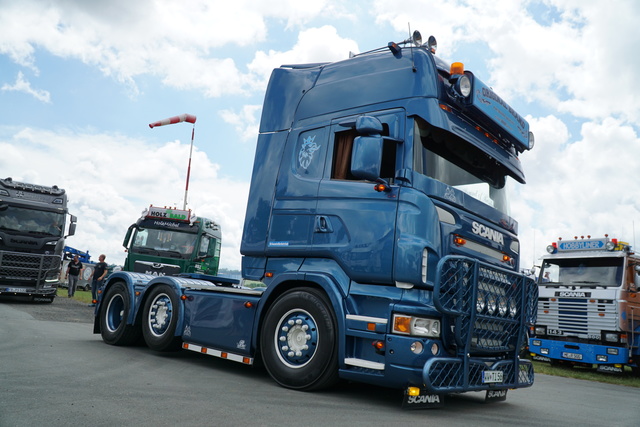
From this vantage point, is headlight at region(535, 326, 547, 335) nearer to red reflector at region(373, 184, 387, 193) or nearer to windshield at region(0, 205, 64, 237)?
red reflector at region(373, 184, 387, 193)

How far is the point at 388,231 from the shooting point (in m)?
5.52

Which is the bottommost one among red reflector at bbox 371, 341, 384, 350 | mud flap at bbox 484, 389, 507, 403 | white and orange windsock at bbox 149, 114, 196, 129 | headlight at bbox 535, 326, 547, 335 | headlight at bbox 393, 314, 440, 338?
mud flap at bbox 484, 389, 507, 403

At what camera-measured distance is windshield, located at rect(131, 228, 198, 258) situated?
1659 cm

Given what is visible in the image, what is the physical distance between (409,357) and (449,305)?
2.04ft

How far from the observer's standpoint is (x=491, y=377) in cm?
579

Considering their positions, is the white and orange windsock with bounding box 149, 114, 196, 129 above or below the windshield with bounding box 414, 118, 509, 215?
above

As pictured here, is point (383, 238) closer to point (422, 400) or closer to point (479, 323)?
point (479, 323)

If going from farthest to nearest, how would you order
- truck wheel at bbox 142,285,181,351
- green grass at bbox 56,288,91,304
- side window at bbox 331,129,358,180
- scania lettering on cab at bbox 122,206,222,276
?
1. green grass at bbox 56,288,91,304
2. scania lettering on cab at bbox 122,206,222,276
3. truck wheel at bbox 142,285,181,351
4. side window at bbox 331,129,358,180

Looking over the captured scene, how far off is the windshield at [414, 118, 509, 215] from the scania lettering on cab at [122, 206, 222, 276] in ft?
37.7

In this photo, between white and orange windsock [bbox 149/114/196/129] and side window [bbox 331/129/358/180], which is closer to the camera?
side window [bbox 331/129/358/180]

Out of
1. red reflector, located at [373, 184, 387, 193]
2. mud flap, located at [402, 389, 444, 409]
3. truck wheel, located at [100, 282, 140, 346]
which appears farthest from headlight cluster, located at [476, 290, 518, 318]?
truck wheel, located at [100, 282, 140, 346]

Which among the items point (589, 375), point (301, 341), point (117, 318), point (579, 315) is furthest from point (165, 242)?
point (589, 375)

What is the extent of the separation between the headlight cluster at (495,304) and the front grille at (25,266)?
15129 mm

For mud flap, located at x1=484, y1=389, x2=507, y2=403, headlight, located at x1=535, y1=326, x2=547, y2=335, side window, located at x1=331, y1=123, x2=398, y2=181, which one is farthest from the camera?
headlight, located at x1=535, y1=326, x2=547, y2=335
